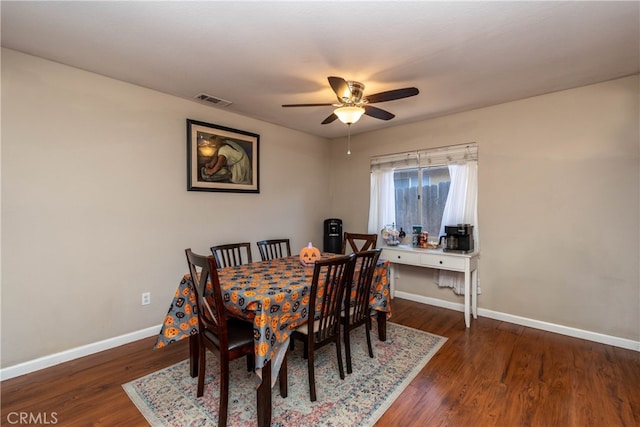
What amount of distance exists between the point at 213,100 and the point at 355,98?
59.5 inches

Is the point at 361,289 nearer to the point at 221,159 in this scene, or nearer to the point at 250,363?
the point at 250,363

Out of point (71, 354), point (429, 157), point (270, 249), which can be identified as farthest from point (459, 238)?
point (71, 354)

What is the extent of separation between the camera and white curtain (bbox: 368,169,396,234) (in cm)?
413

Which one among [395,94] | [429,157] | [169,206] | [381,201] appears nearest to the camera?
[395,94]

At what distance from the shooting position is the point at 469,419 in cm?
174

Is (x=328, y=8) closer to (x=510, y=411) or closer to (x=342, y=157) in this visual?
(x=510, y=411)

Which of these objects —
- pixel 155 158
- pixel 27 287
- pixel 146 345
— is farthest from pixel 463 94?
pixel 27 287

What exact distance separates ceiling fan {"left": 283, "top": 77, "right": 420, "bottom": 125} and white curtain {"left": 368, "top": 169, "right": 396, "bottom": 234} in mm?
1652

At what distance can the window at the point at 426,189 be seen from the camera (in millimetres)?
3469

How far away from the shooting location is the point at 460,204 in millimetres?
3514

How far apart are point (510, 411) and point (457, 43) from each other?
7.79ft

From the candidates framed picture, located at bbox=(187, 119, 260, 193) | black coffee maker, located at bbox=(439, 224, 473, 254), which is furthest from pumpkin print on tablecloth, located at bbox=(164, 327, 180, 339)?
black coffee maker, located at bbox=(439, 224, 473, 254)

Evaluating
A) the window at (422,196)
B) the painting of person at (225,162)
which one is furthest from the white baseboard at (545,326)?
the painting of person at (225,162)

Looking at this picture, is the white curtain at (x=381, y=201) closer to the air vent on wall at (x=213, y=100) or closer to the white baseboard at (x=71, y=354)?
the air vent on wall at (x=213, y=100)
